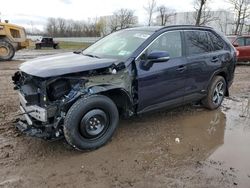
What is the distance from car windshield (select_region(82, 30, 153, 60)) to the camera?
478 cm

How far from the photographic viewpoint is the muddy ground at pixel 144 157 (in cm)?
353

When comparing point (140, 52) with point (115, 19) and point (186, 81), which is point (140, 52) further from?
point (115, 19)

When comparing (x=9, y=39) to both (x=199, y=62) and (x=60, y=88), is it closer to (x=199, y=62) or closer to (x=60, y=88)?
(x=199, y=62)

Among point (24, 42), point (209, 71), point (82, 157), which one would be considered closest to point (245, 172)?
point (82, 157)

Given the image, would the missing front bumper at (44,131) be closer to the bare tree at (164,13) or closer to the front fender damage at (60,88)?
the front fender damage at (60,88)

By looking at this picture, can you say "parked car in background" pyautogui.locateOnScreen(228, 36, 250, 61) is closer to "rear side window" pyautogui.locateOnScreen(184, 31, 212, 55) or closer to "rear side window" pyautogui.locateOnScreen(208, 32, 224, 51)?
"rear side window" pyautogui.locateOnScreen(208, 32, 224, 51)

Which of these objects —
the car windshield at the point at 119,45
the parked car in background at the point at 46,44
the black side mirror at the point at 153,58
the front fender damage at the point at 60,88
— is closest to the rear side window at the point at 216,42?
the car windshield at the point at 119,45

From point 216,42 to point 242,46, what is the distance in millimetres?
9519

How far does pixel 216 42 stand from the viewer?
20.3 feet

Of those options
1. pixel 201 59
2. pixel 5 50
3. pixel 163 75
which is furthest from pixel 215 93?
pixel 5 50

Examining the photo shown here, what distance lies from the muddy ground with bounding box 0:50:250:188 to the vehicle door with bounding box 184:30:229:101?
0.63m

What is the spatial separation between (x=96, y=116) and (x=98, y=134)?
0.29 metres

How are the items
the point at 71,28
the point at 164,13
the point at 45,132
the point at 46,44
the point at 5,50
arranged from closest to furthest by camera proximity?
1. the point at 45,132
2. the point at 5,50
3. the point at 46,44
4. the point at 164,13
5. the point at 71,28

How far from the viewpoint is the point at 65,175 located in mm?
3613
